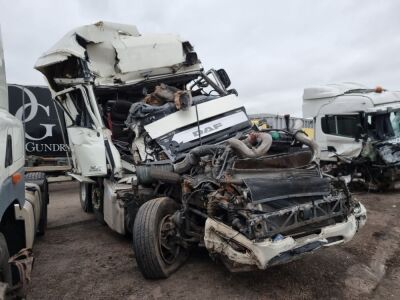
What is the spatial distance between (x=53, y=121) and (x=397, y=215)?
8.61 meters

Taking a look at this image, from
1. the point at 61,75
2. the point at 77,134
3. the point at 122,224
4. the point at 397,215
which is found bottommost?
the point at 397,215

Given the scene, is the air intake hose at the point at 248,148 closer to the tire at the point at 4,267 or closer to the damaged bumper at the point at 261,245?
the damaged bumper at the point at 261,245

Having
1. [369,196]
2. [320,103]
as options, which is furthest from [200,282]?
[320,103]

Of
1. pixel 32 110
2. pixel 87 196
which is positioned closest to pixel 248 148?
pixel 87 196

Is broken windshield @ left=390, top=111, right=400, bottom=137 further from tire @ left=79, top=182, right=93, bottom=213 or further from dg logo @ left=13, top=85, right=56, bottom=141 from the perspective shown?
dg logo @ left=13, top=85, right=56, bottom=141

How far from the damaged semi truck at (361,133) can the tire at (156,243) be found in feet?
21.0

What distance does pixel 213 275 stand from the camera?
411cm

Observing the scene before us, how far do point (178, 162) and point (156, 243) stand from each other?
3.92 ft

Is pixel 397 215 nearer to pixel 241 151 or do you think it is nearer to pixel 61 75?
pixel 241 151

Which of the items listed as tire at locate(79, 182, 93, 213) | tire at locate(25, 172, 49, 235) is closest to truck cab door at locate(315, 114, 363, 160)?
tire at locate(79, 182, 93, 213)

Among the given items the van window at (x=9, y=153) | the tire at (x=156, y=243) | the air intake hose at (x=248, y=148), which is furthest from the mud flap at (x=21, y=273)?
the air intake hose at (x=248, y=148)

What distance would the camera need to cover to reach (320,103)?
10.7 meters

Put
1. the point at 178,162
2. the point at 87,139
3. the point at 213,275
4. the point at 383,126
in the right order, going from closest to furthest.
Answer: the point at 213,275 → the point at 178,162 → the point at 87,139 → the point at 383,126

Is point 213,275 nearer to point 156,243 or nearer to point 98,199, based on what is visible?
point 156,243
